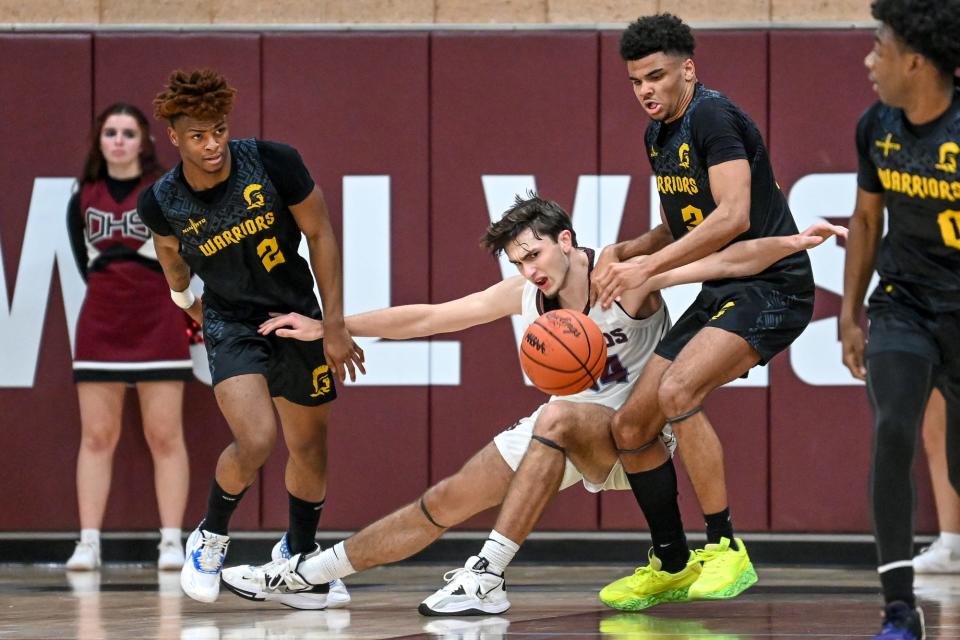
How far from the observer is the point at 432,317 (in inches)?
213

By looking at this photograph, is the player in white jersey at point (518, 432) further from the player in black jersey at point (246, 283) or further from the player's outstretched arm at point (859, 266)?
the player's outstretched arm at point (859, 266)

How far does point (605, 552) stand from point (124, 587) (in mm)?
2475

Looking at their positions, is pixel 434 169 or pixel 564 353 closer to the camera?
pixel 564 353

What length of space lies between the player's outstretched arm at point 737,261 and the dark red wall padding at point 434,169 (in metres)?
2.18

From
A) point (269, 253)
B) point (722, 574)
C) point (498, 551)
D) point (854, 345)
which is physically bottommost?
point (722, 574)

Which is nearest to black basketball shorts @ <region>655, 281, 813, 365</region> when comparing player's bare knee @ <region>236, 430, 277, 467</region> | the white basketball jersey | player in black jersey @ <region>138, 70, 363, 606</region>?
the white basketball jersey

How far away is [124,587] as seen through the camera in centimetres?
650

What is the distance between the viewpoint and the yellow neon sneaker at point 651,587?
17.5ft

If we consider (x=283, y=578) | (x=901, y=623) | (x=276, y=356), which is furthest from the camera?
(x=276, y=356)

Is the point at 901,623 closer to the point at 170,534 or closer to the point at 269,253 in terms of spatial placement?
the point at 269,253

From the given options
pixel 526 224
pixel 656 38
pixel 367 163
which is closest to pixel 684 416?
pixel 526 224

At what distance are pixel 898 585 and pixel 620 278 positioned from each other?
1.54 metres

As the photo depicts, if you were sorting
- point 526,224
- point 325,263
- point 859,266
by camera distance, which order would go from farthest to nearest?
point 325,263, point 526,224, point 859,266

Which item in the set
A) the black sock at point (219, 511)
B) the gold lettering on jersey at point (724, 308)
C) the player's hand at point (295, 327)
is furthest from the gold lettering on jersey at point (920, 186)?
the black sock at point (219, 511)
